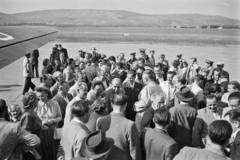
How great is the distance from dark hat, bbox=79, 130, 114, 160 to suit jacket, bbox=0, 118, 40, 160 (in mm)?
812

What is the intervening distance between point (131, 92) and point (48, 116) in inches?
89.7

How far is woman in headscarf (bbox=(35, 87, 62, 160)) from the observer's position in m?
4.59

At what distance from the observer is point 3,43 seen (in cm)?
499

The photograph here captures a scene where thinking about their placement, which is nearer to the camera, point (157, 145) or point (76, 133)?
point (157, 145)

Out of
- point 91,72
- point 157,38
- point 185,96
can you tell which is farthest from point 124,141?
point 157,38

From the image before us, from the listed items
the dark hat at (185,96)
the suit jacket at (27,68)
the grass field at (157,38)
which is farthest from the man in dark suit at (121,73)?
the grass field at (157,38)

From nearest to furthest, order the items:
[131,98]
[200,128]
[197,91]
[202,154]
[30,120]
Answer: [202,154] < [30,120] < [200,128] < [197,91] < [131,98]

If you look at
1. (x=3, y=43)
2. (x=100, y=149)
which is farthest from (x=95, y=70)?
(x=100, y=149)

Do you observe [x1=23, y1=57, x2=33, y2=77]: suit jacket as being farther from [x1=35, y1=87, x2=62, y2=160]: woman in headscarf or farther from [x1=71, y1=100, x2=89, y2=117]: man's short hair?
[x1=71, y1=100, x2=89, y2=117]: man's short hair

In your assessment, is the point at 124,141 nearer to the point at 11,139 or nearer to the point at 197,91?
the point at 11,139

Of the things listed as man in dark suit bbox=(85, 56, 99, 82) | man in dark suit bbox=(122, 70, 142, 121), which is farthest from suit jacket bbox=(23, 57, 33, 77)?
man in dark suit bbox=(122, 70, 142, 121)

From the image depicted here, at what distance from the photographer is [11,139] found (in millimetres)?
3230

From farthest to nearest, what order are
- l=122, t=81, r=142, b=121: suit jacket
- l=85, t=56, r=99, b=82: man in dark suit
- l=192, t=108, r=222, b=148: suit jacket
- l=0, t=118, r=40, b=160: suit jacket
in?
l=85, t=56, r=99, b=82: man in dark suit → l=122, t=81, r=142, b=121: suit jacket → l=192, t=108, r=222, b=148: suit jacket → l=0, t=118, r=40, b=160: suit jacket

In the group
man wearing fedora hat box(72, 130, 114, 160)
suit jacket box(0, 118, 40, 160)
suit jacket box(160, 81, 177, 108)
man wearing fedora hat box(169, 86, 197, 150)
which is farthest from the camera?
suit jacket box(160, 81, 177, 108)
